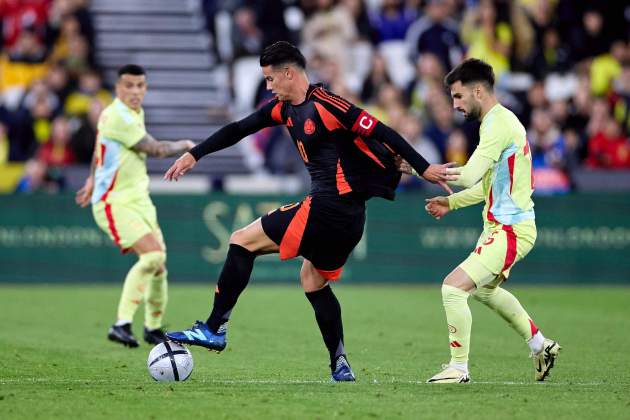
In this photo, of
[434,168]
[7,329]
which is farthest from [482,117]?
[7,329]

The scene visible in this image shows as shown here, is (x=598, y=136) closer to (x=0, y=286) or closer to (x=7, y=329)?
(x=0, y=286)

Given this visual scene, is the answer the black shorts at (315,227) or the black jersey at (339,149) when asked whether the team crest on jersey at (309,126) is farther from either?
the black shorts at (315,227)

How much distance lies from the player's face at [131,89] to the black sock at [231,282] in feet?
11.7

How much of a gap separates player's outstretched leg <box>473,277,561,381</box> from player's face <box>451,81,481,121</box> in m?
1.27

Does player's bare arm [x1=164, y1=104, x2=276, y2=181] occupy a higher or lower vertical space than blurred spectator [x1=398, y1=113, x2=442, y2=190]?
higher

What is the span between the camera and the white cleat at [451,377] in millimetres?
8133

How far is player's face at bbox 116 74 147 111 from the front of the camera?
1128 cm

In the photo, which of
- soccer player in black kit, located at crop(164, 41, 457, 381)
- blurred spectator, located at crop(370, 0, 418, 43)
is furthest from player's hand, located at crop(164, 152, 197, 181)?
blurred spectator, located at crop(370, 0, 418, 43)

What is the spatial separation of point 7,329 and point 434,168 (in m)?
6.38

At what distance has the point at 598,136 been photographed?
2105cm

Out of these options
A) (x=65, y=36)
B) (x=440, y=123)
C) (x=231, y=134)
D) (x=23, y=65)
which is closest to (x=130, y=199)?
(x=231, y=134)

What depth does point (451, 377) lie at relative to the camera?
8.13 m

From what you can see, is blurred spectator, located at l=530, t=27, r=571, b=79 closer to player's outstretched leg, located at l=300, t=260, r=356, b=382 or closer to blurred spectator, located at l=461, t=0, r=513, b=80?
blurred spectator, located at l=461, t=0, r=513, b=80

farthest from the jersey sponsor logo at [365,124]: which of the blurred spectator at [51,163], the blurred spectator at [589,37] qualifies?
the blurred spectator at [589,37]
